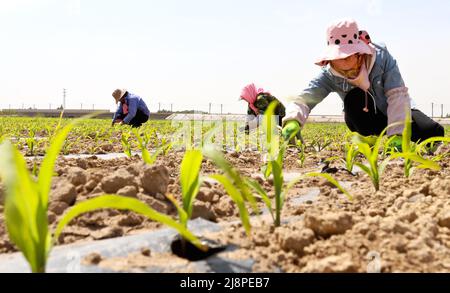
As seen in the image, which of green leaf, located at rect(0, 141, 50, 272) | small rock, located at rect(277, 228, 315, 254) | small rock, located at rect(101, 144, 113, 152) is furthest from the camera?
small rock, located at rect(101, 144, 113, 152)

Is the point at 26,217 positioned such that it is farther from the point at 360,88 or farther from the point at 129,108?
the point at 129,108

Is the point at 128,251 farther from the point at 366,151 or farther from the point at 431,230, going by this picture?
the point at 366,151

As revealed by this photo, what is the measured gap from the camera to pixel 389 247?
0.97 meters

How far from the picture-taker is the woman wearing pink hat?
2.91 meters

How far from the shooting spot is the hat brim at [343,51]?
110 inches

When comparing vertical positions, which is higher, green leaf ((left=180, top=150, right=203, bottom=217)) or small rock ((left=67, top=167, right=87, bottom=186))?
green leaf ((left=180, top=150, right=203, bottom=217))

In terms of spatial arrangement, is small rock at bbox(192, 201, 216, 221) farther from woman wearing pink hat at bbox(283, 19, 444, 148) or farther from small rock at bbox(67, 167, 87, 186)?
woman wearing pink hat at bbox(283, 19, 444, 148)

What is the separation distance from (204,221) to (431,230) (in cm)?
60

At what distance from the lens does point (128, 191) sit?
57.7 inches

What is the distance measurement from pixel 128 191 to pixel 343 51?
6.23 ft

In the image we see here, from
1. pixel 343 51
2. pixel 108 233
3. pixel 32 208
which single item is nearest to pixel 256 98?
pixel 343 51

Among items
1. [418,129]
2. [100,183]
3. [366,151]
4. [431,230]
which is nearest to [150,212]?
[431,230]

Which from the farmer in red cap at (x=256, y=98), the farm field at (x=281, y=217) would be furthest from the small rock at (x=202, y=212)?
the farmer in red cap at (x=256, y=98)

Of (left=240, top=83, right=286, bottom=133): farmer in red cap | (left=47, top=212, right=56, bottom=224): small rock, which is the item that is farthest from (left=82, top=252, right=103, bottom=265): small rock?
(left=240, top=83, right=286, bottom=133): farmer in red cap
